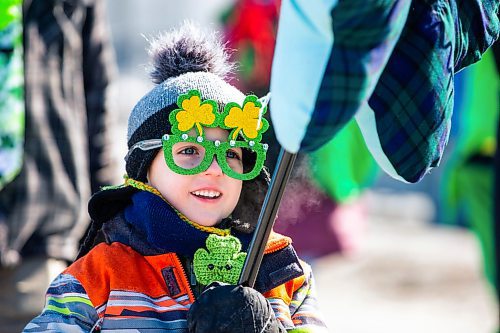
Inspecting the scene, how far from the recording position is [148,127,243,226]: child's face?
208 centimetres

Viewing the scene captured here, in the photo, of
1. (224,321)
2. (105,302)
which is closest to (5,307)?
(105,302)

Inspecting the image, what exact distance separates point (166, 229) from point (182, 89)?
1.00 feet

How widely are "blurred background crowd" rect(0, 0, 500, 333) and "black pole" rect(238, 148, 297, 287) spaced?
1.43 feet

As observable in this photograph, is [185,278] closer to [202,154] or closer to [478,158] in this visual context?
[202,154]

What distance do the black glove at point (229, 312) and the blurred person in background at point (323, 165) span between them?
2.57m

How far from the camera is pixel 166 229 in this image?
2.06 m

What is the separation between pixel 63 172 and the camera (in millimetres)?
3010

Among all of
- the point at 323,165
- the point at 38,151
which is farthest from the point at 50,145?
the point at 323,165

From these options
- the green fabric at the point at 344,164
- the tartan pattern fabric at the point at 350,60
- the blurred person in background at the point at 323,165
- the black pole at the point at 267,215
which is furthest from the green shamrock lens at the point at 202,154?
the green fabric at the point at 344,164

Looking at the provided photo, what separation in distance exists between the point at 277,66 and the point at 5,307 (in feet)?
5.18

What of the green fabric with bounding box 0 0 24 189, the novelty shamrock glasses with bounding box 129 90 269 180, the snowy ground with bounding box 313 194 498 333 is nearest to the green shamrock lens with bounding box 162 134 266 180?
the novelty shamrock glasses with bounding box 129 90 269 180

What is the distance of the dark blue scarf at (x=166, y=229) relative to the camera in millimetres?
2059

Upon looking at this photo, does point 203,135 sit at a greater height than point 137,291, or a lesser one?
greater

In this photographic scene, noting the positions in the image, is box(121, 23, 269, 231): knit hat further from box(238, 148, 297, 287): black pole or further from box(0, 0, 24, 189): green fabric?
box(0, 0, 24, 189): green fabric
